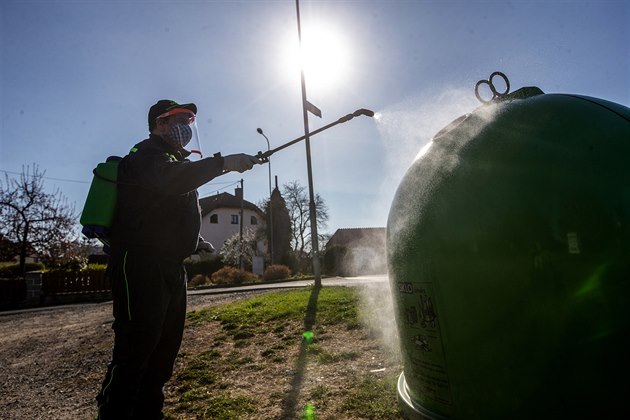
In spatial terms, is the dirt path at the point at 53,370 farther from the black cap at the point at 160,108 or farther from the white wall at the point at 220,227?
the white wall at the point at 220,227

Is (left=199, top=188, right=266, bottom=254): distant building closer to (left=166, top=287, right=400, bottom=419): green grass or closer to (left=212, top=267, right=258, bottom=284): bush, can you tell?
(left=212, top=267, right=258, bottom=284): bush

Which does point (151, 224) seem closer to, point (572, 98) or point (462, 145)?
point (462, 145)

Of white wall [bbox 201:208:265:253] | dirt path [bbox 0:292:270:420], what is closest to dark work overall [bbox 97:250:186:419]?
dirt path [bbox 0:292:270:420]

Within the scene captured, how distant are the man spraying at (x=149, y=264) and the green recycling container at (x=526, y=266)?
4.69 feet

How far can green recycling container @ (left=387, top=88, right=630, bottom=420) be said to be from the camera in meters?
1.46

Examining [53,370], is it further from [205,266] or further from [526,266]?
[205,266]

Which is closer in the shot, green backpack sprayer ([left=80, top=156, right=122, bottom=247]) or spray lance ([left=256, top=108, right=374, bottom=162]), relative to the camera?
green backpack sprayer ([left=80, top=156, right=122, bottom=247])

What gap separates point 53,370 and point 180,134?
4.39 meters

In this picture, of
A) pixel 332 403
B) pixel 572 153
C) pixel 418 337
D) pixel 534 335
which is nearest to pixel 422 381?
pixel 418 337

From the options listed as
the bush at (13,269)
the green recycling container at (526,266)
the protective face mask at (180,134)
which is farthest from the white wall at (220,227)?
the green recycling container at (526,266)

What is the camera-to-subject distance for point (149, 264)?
7.98ft

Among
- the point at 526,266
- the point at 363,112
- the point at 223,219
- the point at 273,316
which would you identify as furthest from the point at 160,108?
the point at 223,219

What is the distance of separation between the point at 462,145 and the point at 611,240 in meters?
0.72

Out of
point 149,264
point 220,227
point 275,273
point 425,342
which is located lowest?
point 425,342
